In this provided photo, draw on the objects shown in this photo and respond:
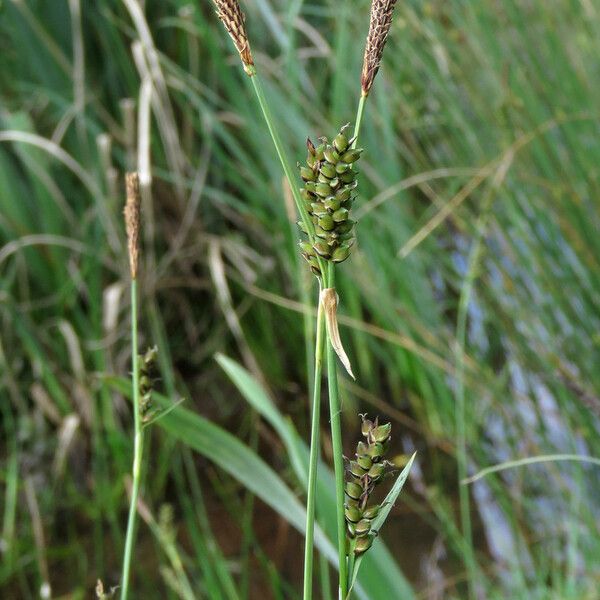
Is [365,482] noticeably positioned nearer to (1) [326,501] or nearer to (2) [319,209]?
(2) [319,209]

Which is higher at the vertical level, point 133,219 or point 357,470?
point 133,219

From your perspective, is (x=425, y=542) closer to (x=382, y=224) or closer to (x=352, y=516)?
(x=382, y=224)

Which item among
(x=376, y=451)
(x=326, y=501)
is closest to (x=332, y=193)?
(x=376, y=451)

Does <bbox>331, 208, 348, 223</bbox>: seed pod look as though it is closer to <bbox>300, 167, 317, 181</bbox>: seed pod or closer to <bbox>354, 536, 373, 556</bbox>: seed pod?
<bbox>300, 167, 317, 181</bbox>: seed pod

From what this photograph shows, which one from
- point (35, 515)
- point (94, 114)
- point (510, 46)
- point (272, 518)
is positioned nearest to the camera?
point (510, 46)

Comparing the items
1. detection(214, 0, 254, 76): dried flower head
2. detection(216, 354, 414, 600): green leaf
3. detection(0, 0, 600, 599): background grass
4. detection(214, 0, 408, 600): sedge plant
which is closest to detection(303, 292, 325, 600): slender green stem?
detection(214, 0, 408, 600): sedge plant

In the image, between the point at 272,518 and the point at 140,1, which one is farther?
the point at 140,1

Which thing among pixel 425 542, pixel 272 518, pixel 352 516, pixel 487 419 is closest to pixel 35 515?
pixel 272 518
